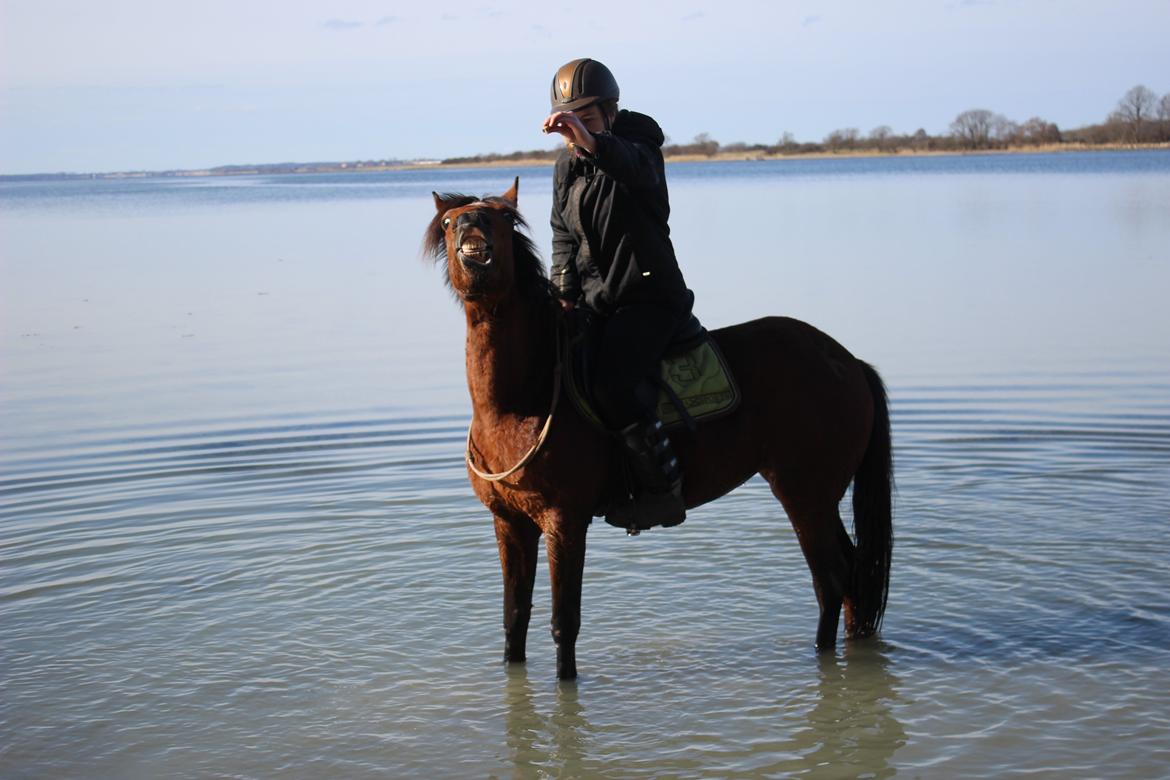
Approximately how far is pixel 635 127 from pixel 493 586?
2.99 meters

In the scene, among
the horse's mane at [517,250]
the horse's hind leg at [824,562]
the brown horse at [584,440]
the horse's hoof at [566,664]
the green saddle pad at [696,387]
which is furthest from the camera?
the horse's hind leg at [824,562]

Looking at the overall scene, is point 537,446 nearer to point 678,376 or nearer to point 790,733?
point 678,376

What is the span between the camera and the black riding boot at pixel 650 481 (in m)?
5.58

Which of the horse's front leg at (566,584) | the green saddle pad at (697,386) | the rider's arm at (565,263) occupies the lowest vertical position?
the horse's front leg at (566,584)

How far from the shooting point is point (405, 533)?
8.39 m

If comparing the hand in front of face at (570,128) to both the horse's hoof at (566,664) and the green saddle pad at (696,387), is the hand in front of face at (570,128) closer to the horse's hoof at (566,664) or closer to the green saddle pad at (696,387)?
the green saddle pad at (696,387)

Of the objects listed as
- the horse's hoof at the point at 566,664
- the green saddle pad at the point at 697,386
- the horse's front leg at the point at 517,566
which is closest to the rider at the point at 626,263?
the green saddle pad at the point at 697,386

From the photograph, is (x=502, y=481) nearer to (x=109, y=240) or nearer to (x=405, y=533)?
(x=405, y=533)

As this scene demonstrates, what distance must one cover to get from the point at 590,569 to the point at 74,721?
3.06 m

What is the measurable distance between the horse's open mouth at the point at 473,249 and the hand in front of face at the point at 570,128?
21.5 inches

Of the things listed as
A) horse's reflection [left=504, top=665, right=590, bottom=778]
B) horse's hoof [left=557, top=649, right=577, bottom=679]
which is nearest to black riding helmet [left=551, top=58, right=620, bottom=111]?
horse's hoof [left=557, top=649, right=577, bottom=679]

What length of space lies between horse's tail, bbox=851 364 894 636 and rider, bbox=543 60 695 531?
1.15m

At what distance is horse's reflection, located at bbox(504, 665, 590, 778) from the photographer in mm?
5219

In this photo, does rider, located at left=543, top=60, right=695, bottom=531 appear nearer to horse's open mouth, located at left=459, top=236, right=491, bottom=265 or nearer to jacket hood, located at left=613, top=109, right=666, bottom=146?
jacket hood, located at left=613, top=109, right=666, bottom=146
